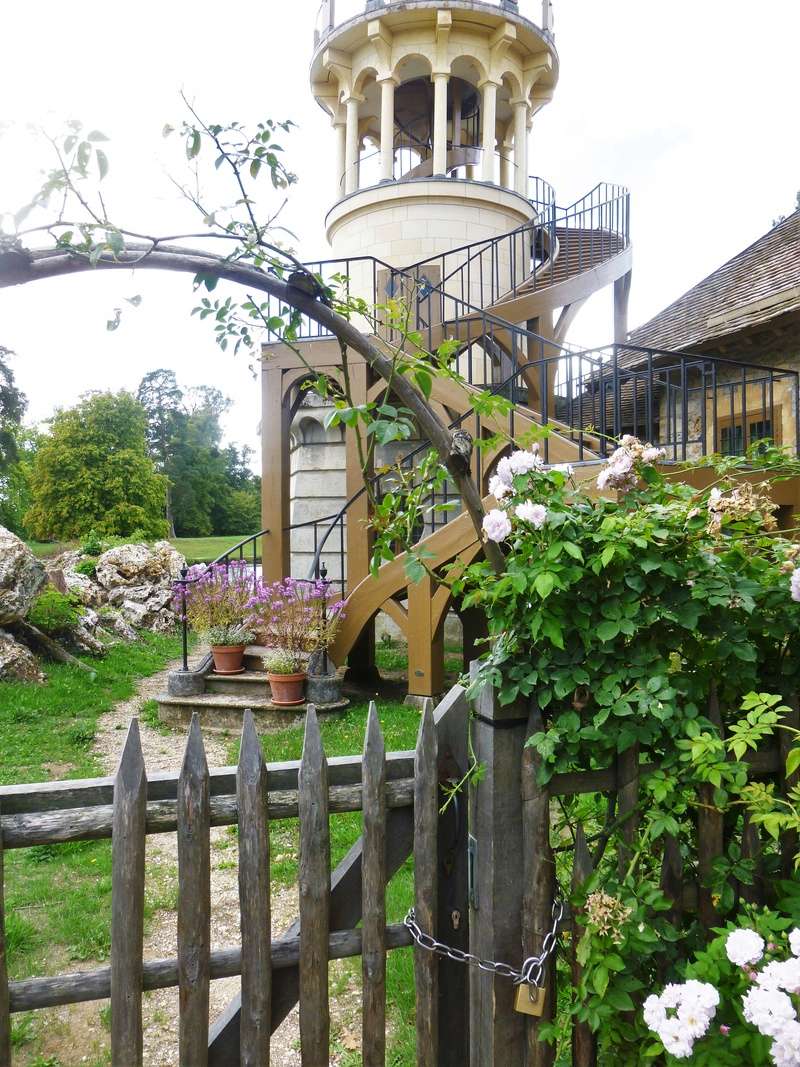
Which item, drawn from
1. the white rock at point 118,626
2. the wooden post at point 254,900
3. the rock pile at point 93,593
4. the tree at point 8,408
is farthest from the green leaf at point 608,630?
the tree at point 8,408

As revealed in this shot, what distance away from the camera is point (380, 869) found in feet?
6.30

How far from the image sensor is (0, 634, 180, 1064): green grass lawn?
3506 millimetres

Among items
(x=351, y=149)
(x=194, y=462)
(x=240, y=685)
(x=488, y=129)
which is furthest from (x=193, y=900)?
(x=194, y=462)

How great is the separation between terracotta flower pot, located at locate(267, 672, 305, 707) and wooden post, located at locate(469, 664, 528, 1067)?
5.67 meters

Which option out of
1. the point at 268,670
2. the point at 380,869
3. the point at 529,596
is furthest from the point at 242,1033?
the point at 268,670

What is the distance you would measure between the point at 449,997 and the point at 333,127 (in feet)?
53.6

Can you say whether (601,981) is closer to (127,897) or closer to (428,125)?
(127,897)

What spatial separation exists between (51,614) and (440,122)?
10561 millimetres

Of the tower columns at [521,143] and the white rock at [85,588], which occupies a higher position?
the tower columns at [521,143]

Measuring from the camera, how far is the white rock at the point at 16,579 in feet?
31.0

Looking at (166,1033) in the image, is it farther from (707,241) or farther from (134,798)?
(707,241)

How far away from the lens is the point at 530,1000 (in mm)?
1865

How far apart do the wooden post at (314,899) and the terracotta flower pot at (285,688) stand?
18.3ft

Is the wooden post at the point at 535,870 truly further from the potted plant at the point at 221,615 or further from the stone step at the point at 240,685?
the potted plant at the point at 221,615
